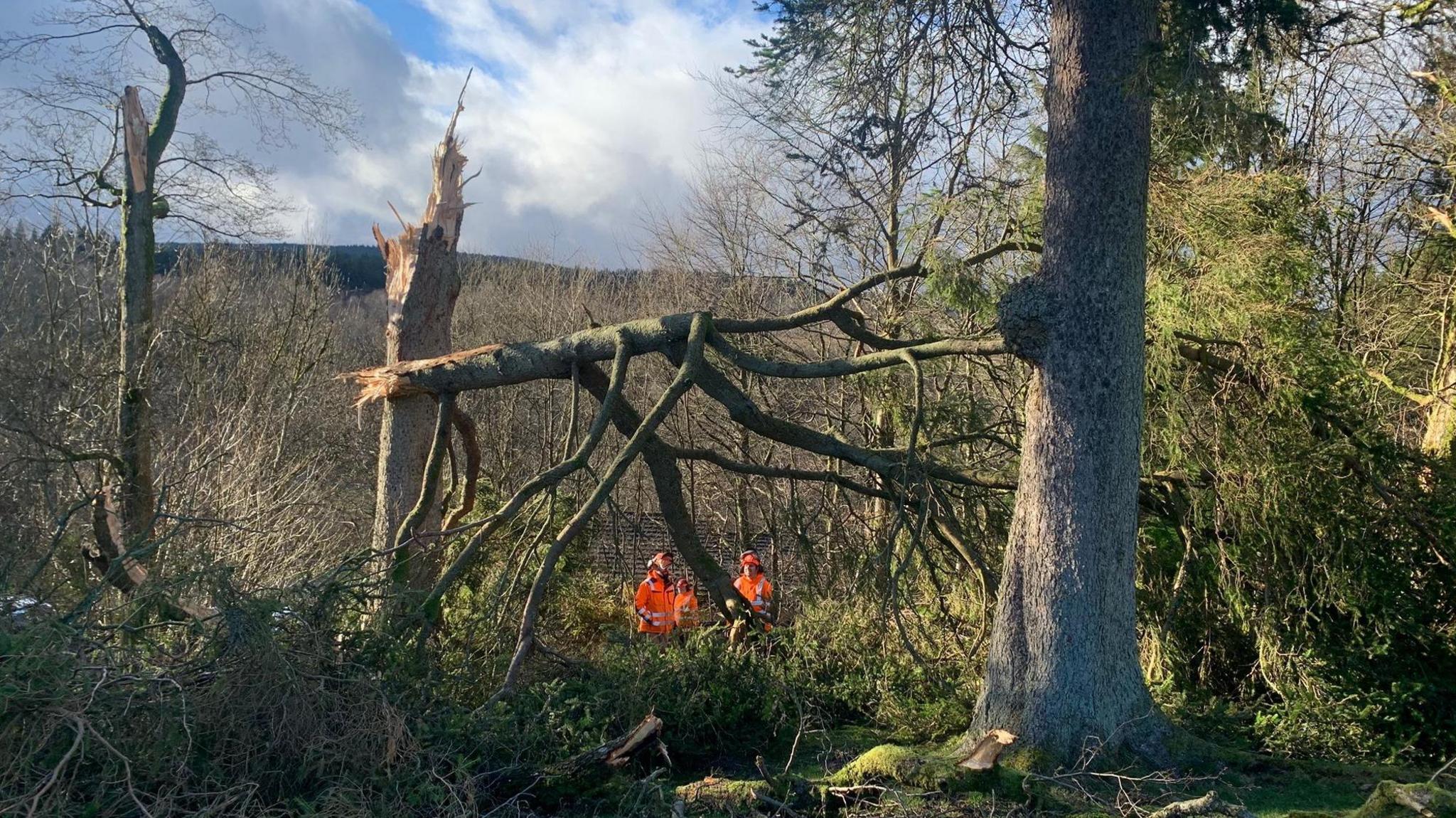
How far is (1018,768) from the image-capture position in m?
6.13

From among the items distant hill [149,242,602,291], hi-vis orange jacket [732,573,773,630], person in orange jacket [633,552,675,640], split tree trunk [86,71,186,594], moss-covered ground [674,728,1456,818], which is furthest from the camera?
distant hill [149,242,602,291]

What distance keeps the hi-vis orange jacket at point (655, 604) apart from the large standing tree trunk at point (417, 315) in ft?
8.18

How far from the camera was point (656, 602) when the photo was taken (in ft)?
36.4

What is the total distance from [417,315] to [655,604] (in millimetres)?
3930

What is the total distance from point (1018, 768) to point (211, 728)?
4.43 m

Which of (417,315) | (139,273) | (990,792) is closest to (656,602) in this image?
(417,315)

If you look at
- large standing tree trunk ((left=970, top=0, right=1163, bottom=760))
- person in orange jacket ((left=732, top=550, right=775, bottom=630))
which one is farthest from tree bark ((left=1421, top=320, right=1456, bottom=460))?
person in orange jacket ((left=732, top=550, right=775, bottom=630))

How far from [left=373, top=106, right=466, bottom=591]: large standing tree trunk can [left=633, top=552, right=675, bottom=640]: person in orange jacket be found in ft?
8.18

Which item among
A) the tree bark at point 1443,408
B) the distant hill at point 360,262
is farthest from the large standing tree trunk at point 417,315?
the distant hill at point 360,262

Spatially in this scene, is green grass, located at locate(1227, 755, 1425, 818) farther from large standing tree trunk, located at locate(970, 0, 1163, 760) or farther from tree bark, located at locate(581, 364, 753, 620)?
tree bark, located at locate(581, 364, 753, 620)

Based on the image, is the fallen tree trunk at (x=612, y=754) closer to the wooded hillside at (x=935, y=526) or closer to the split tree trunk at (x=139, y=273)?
the wooded hillside at (x=935, y=526)

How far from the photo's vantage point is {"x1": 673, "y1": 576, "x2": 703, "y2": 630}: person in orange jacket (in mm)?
9953

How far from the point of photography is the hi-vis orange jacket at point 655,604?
10.7 meters

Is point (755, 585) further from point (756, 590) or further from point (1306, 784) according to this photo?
point (1306, 784)
